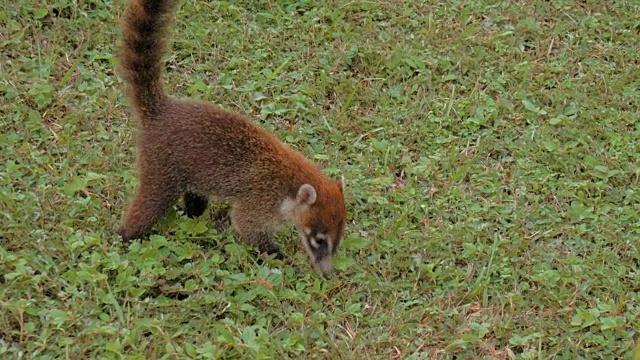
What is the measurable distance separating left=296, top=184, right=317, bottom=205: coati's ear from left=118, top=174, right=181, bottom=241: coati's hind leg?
2.29 ft

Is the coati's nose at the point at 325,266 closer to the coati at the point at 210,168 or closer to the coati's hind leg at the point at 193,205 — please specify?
the coati at the point at 210,168

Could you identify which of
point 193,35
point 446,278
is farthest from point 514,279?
point 193,35

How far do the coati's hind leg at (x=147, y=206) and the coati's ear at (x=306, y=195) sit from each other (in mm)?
699

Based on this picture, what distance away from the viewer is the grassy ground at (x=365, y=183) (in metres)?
4.58

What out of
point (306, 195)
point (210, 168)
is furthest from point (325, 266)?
point (210, 168)

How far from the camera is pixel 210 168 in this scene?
16.7ft

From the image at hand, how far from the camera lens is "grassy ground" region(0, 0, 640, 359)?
4.58 m

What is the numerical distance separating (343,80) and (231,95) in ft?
2.71

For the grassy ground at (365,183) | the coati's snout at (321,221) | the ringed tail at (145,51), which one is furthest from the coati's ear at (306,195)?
the ringed tail at (145,51)

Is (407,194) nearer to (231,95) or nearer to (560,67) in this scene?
(231,95)

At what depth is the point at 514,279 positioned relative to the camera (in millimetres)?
5094

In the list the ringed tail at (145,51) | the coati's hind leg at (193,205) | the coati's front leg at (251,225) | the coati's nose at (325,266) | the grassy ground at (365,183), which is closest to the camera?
the grassy ground at (365,183)

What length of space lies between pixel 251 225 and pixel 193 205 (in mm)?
446

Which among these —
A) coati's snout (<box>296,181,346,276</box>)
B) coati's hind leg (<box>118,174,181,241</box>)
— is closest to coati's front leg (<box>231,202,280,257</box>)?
coati's snout (<box>296,181,346,276</box>)
